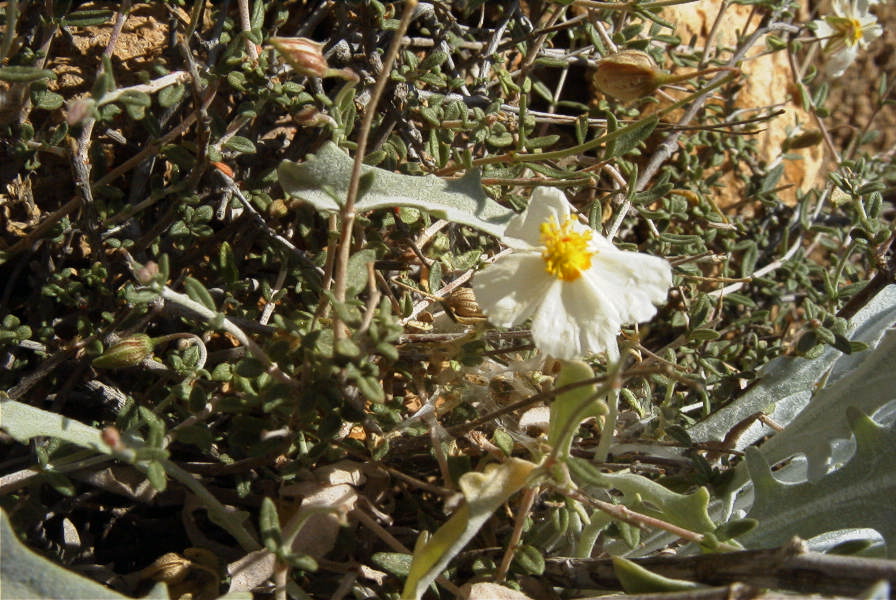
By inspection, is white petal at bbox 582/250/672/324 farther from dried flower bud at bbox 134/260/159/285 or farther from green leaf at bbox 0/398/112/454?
green leaf at bbox 0/398/112/454

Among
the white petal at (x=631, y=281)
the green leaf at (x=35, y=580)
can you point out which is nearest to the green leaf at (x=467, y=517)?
the white petal at (x=631, y=281)

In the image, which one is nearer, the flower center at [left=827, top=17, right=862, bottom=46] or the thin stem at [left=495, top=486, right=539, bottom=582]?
the thin stem at [left=495, top=486, right=539, bottom=582]

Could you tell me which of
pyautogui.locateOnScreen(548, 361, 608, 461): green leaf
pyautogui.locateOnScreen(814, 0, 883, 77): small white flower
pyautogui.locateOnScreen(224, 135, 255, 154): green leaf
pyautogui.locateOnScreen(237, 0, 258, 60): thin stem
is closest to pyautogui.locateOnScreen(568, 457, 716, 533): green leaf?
pyautogui.locateOnScreen(548, 361, 608, 461): green leaf

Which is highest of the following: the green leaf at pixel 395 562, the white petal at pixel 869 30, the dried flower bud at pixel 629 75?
the dried flower bud at pixel 629 75

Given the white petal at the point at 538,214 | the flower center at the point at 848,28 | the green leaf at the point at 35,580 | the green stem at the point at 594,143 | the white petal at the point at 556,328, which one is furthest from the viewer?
the flower center at the point at 848,28

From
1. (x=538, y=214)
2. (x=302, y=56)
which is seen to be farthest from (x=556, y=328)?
(x=302, y=56)

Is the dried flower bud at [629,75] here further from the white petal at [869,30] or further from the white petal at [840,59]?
the white petal at [869,30]

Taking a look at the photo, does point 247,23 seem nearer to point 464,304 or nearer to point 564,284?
point 464,304

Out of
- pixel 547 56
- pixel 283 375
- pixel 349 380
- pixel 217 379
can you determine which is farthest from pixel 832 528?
pixel 547 56
